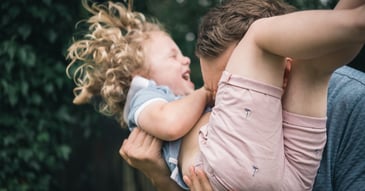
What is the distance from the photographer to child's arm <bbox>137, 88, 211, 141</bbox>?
2385mm

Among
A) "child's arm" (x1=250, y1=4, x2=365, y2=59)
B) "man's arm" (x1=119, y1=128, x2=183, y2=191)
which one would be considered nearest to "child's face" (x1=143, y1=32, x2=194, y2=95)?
"man's arm" (x1=119, y1=128, x2=183, y2=191)

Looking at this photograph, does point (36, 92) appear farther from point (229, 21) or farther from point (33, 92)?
point (229, 21)

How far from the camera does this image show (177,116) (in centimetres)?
240

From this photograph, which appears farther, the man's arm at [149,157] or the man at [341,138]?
the man's arm at [149,157]

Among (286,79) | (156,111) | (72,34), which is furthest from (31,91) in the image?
(286,79)

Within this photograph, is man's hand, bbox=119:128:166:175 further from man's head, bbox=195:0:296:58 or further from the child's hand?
man's head, bbox=195:0:296:58

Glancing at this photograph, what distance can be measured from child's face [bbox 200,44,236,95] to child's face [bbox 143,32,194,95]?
744 mm

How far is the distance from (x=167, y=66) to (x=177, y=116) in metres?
0.61

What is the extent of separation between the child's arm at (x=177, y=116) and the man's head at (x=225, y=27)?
0.84ft

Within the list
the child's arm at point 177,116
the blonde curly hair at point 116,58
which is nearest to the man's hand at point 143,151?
the child's arm at point 177,116

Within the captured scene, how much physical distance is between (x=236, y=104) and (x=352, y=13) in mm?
441

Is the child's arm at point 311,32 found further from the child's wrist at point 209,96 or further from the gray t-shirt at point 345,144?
the child's wrist at point 209,96

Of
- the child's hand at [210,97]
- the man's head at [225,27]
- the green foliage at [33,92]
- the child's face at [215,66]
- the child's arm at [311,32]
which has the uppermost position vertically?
the child's arm at [311,32]

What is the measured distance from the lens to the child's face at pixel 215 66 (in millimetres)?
2059
